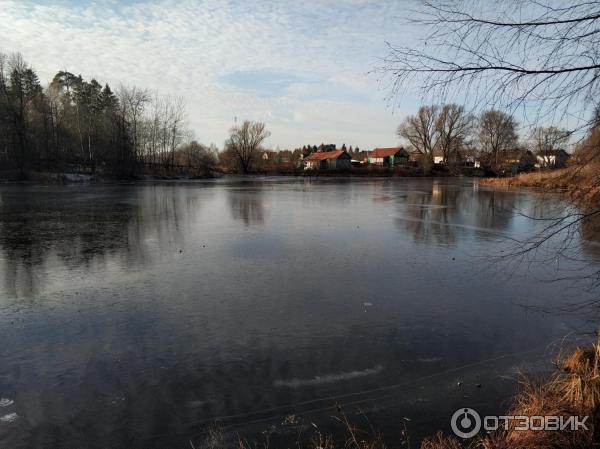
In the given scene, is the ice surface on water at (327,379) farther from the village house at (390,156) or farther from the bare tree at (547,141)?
the village house at (390,156)

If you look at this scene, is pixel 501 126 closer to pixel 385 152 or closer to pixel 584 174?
pixel 584 174

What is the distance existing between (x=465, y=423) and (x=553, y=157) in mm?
2368

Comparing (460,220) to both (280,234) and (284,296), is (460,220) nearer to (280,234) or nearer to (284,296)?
(280,234)

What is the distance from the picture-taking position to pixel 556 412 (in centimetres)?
310

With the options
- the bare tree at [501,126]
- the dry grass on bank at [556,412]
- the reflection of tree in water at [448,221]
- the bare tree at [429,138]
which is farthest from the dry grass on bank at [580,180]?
the bare tree at [429,138]

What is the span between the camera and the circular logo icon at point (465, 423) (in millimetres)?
3398

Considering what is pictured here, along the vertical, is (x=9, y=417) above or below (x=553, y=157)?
below

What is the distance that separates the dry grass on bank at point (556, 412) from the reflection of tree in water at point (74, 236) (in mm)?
6922

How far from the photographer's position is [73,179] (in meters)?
43.4

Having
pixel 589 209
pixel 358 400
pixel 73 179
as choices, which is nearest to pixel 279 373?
pixel 358 400

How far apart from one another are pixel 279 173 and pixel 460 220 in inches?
2712

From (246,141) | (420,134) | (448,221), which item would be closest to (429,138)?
(420,134)

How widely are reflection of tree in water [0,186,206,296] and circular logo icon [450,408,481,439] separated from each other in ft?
21.8

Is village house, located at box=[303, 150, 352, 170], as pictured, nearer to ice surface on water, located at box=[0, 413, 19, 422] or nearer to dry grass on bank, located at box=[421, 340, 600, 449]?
dry grass on bank, located at box=[421, 340, 600, 449]
